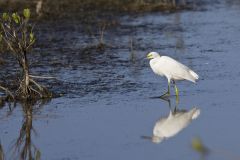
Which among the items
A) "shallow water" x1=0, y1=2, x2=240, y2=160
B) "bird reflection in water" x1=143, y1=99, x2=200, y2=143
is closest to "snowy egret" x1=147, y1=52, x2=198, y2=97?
"shallow water" x1=0, y1=2, x2=240, y2=160

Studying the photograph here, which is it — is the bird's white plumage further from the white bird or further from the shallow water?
the white bird

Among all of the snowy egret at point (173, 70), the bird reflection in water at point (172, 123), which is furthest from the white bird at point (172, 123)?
the snowy egret at point (173, 70)

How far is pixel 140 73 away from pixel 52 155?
17.5 ft

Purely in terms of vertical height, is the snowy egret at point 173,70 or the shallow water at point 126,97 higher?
the snowy egret at point 173,70

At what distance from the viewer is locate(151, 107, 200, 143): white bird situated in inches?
384

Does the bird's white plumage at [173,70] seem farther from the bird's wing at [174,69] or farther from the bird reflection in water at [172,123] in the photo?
the bird reflection in water at [172,123]

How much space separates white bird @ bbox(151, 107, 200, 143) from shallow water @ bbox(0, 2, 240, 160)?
3.4 inches

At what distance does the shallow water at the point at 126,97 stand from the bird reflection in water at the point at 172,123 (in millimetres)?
84

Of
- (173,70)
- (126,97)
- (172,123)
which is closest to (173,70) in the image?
(173,70)

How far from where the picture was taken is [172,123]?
10438 millimetres

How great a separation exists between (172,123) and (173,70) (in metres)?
2.05

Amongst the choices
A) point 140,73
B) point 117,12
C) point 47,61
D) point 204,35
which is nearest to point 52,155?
point 140,73

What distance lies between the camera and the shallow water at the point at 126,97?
942 centimetres

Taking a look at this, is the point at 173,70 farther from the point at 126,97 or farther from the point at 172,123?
the point at 172,123
